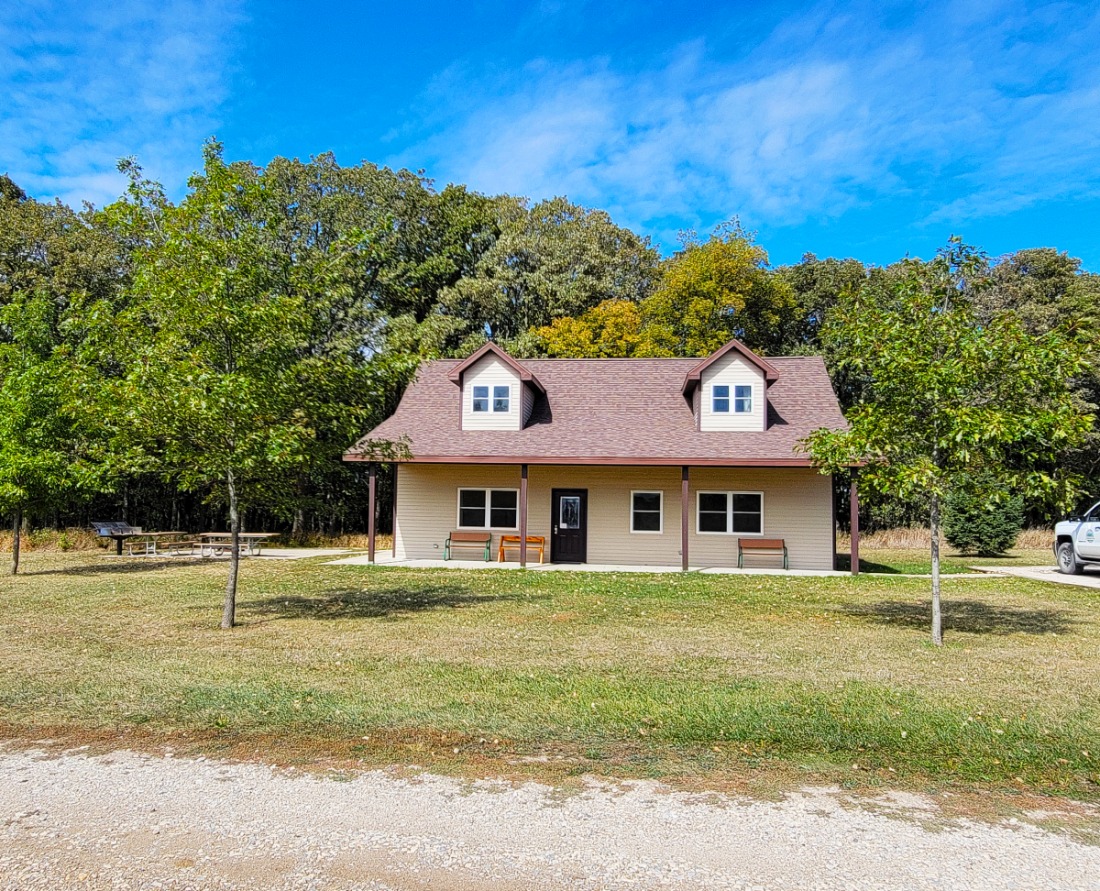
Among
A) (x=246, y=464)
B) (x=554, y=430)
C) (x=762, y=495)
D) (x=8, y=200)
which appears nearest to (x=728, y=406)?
(x=762, y=495)

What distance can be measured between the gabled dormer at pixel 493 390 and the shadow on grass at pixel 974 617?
11052 mm

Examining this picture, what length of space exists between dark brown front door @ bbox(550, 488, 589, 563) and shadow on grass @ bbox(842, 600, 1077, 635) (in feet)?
30.1

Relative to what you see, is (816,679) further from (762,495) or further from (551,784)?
(762,495)

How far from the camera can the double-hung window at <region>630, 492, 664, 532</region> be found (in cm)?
2119

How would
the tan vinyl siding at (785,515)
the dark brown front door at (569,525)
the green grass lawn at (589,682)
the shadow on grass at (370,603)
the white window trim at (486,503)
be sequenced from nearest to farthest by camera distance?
the green grass lawn at (589,682) → the shadow on grass at (370,603) → the tan vinyl siding at (785,515) → the dark brown front door at (569,525) → the white window trim at (486,503)

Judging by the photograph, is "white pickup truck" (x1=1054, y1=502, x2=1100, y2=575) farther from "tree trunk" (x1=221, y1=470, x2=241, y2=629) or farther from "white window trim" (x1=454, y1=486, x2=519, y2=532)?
"tree trunk" (x1=221, y1=470, x2=241, y2=629)

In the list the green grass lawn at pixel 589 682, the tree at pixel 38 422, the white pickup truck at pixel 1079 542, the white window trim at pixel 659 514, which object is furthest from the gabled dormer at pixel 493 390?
the white pickup truck at pixel 1079 542

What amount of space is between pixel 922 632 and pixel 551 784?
7.44 metres

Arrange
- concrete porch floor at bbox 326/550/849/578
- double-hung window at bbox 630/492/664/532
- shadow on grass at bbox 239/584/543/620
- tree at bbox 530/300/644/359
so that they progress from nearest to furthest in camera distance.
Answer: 1. shadow on grass at bbox 239/584/543/620
2. concrete porch floor at bbox 326/550/849/578
3. double-hung window at bbox 630/492/664/532
4. tree at bbox 530/300/644/359

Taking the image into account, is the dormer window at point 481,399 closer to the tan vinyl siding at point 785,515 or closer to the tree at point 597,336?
the tan vinyl siding at point 785,515

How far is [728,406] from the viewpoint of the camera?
68.1 ft

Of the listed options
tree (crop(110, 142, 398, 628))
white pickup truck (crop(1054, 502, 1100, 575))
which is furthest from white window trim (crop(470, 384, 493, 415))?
white pickup truck (crop(1054, 502, 1100, 575))

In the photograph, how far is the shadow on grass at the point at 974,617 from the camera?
35.5 feet

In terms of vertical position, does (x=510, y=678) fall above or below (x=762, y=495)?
below
